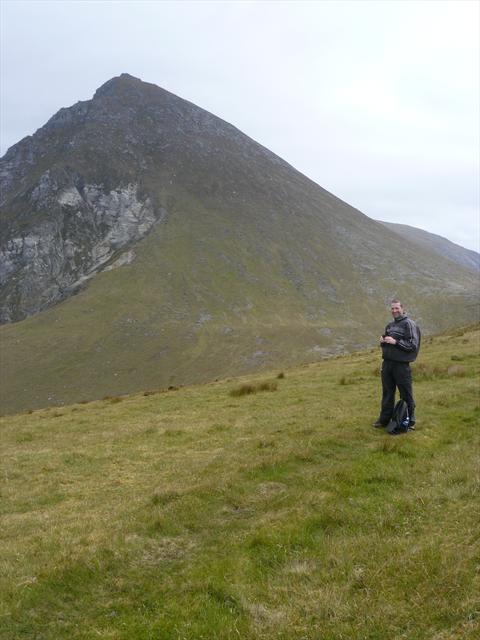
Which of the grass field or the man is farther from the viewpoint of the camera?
the man

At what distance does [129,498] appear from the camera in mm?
11531

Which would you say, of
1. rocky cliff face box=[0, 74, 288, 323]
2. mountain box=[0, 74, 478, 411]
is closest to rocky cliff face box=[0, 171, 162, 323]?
rocky cliff face box=[0, 74, 288, 323]

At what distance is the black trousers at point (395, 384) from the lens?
1482 centimetres

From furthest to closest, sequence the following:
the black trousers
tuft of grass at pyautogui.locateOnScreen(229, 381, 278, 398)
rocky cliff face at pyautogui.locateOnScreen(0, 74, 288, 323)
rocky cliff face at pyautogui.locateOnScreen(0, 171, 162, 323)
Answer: rocky cliff face at pyautogui.locateOnScreen(0, 74, 288, 323) < rocky cliff face at pyautogui.locateOnScreen(0, 171, 162, 323) < tuft of grass at pyautogui.locateOnScreen(229, 381, 278, 398) < the black trousers

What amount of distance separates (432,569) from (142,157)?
184 metres

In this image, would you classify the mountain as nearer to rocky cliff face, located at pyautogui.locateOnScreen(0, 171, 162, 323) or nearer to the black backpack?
rocky cliff face, located at pyautogui.locateOnScreen(0, 171, 162, 323)

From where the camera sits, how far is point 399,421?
14.4 metres

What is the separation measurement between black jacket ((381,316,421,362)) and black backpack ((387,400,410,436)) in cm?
130

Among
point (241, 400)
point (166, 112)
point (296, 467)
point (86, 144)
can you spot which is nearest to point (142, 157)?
point (86, 144)

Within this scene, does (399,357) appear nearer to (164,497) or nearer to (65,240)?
(164,497)

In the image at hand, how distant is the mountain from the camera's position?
9606cm

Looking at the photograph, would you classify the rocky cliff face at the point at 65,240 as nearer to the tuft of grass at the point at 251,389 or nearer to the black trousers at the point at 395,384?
the tuft of grass at the point at 251,389

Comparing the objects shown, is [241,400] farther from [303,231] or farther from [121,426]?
[303,231]

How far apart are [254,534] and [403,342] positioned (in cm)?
808
